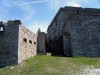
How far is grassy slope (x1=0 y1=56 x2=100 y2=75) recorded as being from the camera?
16797mm

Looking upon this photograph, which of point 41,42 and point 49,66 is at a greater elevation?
point 41,42

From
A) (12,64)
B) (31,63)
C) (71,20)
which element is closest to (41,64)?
(31,63)

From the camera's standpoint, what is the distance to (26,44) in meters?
20.8

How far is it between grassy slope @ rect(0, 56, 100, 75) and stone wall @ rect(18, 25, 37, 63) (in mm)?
710

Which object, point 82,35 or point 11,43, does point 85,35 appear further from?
point 11,43

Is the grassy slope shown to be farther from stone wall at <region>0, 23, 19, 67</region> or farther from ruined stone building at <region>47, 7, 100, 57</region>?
ruined stone building at <region>47, 7, 100, 57</region>

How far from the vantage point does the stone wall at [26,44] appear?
19.3m

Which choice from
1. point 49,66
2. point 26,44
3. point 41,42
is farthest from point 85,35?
point 49,66

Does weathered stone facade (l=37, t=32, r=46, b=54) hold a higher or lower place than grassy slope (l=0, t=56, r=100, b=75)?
higher

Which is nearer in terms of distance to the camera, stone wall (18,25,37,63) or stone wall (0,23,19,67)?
stone wall (0,23,19,67)

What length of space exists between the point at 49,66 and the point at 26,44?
3690 mm

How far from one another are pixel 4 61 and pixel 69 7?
13243 millimetres

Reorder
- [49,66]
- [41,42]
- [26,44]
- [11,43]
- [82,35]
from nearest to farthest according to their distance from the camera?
[49,66] < [11,43] < [26,44] < [82,35] < [41,42]

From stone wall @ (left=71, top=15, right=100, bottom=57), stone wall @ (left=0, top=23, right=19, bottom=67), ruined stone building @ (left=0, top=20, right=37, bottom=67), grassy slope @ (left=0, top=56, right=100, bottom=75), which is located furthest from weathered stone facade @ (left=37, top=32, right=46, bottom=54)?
stone wall @ (left=0, top=23, right=19, bottom=67)
